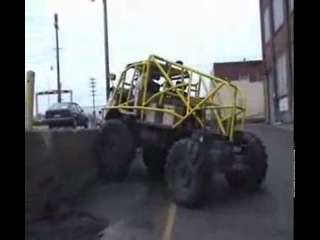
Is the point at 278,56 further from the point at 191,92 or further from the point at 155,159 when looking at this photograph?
the point at 155,159

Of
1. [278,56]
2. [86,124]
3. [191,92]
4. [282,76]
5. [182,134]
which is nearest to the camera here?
[282,76]

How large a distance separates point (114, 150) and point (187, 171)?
Answer: 19.7 inches

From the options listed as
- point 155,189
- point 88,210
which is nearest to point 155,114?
point 155,189

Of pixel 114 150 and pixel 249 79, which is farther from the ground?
pixel 249 79

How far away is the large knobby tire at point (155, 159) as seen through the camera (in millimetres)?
2939

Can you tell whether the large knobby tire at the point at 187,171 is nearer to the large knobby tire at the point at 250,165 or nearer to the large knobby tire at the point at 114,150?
the large knobby tire at the point at 250,165

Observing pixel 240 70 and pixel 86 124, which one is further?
pixel 86 124

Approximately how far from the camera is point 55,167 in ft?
9.15

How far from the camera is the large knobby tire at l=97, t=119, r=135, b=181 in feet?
10.1

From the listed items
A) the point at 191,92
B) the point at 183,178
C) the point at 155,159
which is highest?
the point at 191,92

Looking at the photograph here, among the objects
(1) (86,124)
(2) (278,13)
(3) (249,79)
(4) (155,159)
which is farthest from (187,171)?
(2) (278,13)

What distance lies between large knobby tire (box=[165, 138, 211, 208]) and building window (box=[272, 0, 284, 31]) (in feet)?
3.22

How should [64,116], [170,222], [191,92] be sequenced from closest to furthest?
[170,222], [191,92], [64,116]
